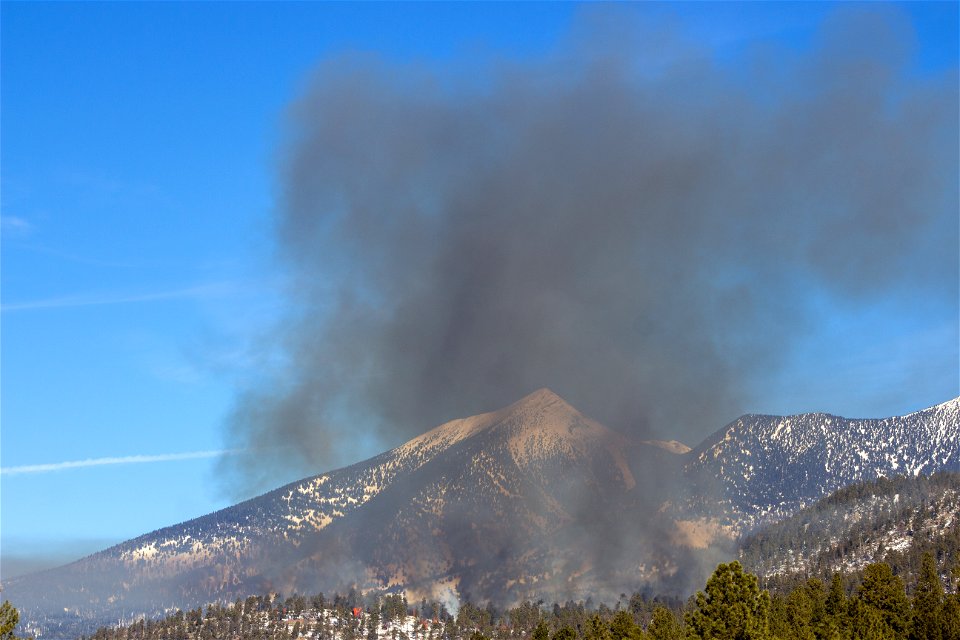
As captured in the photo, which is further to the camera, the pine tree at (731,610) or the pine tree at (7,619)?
the pine tree at (731,610)

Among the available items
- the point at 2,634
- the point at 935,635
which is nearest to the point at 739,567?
the point at 935,635

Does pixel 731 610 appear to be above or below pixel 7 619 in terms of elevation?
below

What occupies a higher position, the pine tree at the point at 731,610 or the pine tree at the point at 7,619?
the pine tree at the point at 7,619

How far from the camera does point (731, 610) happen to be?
164 metres

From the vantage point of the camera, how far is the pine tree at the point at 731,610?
163625 millimetres

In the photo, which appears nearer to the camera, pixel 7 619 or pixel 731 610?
pixel 7 619

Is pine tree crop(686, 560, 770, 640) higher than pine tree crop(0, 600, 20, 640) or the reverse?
the reverse

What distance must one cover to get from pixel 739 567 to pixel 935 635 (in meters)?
56.3

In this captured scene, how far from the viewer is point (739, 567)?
16588 cm

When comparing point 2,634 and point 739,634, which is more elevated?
point 2,634

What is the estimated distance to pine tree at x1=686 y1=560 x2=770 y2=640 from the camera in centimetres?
16362

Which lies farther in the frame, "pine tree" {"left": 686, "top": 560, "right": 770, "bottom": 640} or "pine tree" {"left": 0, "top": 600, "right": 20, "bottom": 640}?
"pine tree" {"left": 686, "top": 560, "right": 770, "bottom": 640}

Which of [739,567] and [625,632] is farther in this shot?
[625,632]

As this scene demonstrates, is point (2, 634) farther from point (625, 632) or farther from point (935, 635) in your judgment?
point (935, 635)
